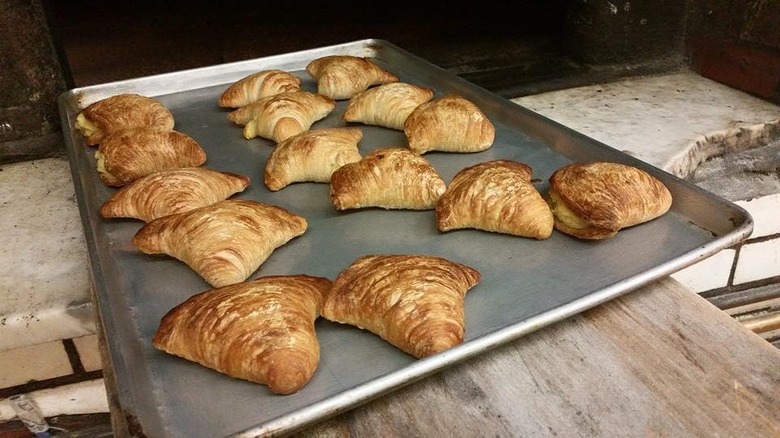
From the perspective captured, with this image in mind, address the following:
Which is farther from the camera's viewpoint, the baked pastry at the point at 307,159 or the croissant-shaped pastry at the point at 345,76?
the croissant-shaped pastry at the point at 345,76

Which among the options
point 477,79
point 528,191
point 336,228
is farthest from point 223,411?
point 477,79

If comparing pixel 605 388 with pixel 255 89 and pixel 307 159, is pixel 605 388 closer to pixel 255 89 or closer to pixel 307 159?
pixel 307 159

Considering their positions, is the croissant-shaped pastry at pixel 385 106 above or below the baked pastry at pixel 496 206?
above

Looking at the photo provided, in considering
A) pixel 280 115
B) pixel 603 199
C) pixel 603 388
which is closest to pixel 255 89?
pixel 280 115

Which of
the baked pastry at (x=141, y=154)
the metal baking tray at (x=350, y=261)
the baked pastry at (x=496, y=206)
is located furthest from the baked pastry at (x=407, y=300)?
the baked pastry at (x=141, y=154)

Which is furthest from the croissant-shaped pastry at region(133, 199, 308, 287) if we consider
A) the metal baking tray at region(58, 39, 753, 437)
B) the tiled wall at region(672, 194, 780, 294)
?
the tiled wall at region(672, 194, 780, 294)

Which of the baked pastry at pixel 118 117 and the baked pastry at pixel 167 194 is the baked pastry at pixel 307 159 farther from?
the baked pastry at pixel 118 117

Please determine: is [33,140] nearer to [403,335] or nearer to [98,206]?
[98,206]
